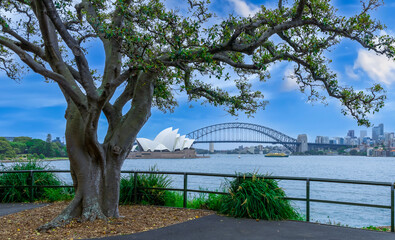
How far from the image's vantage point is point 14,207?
370 inches

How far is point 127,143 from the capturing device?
25.9 ft

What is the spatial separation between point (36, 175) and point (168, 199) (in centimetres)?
470

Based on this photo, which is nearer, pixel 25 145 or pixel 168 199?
pixel 168 199

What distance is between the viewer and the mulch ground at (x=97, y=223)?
20.0ft

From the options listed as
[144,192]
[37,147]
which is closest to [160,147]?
[37,147]

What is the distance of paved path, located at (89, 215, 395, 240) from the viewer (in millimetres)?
5820

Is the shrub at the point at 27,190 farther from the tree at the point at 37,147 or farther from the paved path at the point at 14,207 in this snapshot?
the tree at the point at 37,147

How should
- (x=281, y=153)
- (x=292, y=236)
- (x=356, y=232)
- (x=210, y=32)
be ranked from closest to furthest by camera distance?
(x=292, y=236)
(x=356, y=232)
(x=210, y=32)
(x=281, y=153)

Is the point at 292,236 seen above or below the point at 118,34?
below

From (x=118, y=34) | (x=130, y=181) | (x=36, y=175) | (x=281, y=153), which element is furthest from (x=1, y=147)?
(x=281, y=153)

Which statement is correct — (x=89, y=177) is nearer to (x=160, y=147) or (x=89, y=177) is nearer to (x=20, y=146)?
(x=20, y=146)

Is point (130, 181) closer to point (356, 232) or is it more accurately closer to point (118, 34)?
point (118, 34)

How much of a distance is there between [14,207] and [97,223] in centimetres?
393

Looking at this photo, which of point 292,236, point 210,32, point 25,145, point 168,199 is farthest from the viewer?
point 25,145
